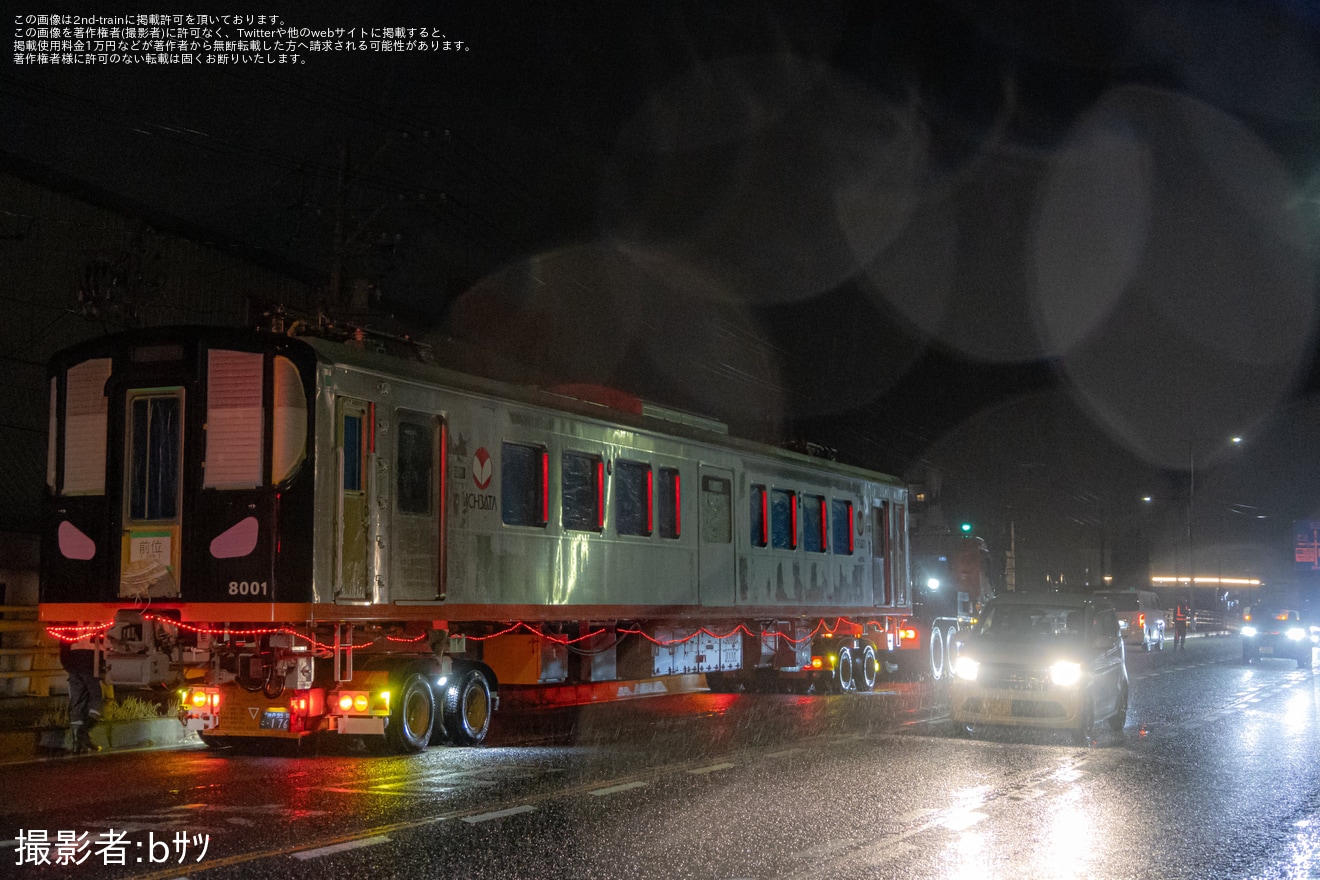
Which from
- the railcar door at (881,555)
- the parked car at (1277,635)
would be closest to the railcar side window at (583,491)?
the railcar door at (881,555)

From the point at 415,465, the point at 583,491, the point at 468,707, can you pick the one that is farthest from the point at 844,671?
the point at 415,465

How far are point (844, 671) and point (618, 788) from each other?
43.1ft

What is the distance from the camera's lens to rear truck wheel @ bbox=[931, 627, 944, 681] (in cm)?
2638

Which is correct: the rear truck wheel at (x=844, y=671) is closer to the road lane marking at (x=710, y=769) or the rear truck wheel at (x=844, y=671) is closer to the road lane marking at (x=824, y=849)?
the road lane marking at (x=710, y=769)

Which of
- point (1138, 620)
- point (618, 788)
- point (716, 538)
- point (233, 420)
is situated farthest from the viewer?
point (1138, 620)

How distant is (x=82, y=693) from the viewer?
43.0ft

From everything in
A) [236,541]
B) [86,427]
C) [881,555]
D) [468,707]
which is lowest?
[468,707]

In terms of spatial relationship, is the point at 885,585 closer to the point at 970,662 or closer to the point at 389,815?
the point at 970,662

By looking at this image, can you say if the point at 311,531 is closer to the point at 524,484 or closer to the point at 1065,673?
the point at 524,484

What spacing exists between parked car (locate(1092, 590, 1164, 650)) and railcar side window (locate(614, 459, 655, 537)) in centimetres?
2437

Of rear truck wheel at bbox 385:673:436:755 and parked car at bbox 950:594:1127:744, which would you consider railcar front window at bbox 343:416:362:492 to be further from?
parked car at bbox 950:594:1127:744

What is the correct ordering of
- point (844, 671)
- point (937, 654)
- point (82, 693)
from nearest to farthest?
point (82, 693) < point (844, 671) < point (937, 654)

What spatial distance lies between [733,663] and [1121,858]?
41.6ft

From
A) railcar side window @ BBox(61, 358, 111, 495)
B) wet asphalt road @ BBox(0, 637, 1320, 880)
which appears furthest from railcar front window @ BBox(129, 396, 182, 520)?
wet asphalt road @ BBox(0, 637, 1320, 880)
